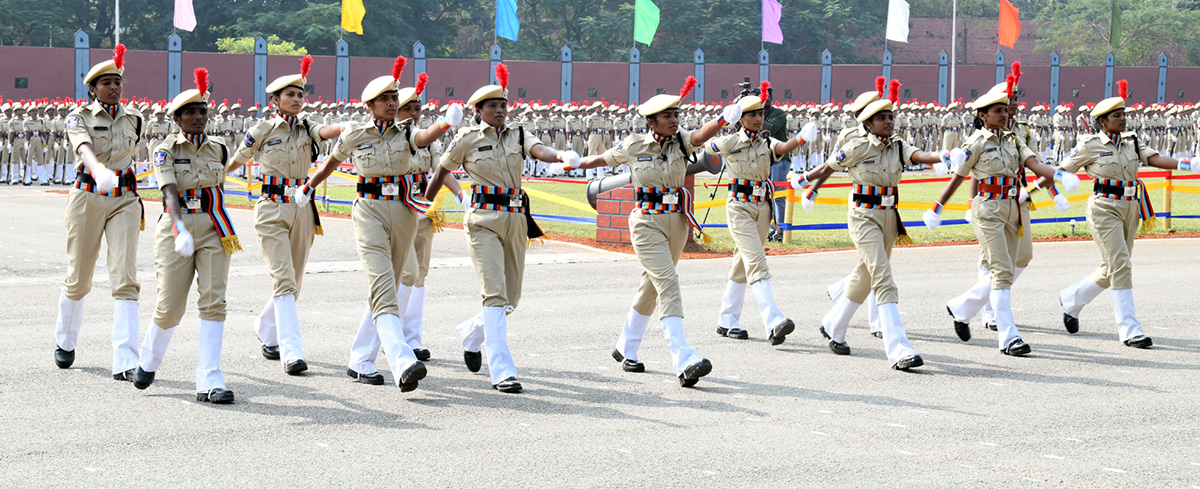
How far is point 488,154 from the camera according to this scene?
7.86m

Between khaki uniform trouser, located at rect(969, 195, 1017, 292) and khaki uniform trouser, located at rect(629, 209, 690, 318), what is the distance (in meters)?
2.60

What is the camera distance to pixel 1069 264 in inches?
586

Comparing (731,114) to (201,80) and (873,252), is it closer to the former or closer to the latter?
(873,252)

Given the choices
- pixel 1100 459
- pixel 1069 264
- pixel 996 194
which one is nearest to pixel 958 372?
pixel 996 194

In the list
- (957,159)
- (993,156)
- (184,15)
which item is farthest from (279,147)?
(184,15)

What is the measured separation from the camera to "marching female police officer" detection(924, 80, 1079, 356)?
9320 millimetres

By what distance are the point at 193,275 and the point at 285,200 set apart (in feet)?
3.91

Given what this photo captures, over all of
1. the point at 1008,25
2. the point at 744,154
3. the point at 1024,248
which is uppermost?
the point at 1008,25

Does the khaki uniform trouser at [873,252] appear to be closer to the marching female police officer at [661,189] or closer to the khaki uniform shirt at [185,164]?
the marching female police officer at [661,189]

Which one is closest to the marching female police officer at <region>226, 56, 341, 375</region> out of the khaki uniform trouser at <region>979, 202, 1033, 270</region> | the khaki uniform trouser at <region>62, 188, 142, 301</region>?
the khaki uniform trouser at <region>62, 188, 142, 301</region>

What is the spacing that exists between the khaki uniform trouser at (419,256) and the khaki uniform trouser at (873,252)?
9.76 feet

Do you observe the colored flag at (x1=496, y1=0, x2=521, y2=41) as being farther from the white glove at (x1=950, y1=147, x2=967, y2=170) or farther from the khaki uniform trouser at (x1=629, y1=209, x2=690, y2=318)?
the khaki uniform trouser at (x1=629, y1=209, x2=690, y2=318)

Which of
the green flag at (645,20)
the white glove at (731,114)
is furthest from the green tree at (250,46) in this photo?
the white glove at (731,114)

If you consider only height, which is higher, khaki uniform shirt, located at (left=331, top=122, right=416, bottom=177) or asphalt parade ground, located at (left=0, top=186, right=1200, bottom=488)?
khaki uniform shirt, located at (left=331, top=122, right=416, bottom=177)
